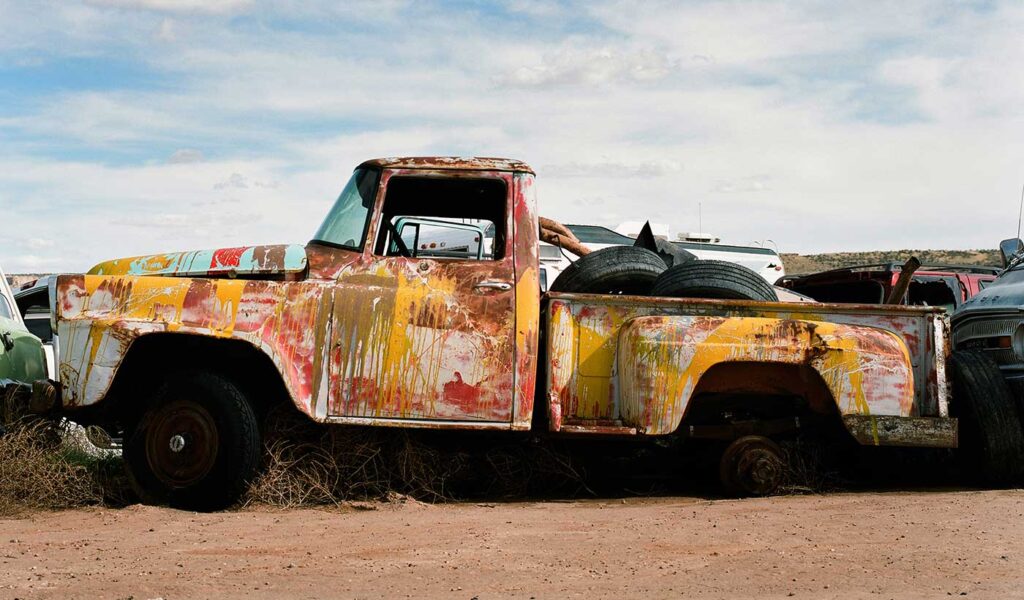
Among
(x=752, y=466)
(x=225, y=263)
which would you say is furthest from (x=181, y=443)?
(x=752, y=466)

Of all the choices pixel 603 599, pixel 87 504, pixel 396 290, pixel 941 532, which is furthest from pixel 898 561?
pixel 87 504

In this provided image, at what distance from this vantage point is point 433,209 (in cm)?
748

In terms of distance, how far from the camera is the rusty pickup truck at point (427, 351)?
646 centimetres

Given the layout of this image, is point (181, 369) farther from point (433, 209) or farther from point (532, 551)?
point (532, 551)

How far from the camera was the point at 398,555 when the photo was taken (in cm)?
516

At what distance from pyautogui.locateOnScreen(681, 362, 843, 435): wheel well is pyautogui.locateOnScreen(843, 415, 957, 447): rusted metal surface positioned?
0.62 ft

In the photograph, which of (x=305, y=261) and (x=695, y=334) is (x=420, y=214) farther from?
(x=695, y=334)

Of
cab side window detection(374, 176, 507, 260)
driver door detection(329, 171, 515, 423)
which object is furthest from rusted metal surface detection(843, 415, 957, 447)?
cab side window detection(374, 176, 507, 260)

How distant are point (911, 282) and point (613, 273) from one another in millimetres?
8238

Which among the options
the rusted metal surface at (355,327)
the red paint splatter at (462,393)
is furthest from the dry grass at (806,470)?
the red paint splatter at (462,393)

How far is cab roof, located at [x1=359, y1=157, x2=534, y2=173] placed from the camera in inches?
274

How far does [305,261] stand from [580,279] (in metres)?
1.68

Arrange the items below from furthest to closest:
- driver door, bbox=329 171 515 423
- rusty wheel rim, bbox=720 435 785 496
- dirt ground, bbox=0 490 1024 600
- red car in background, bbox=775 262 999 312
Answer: red car in background, bbox=775 262 999 312
rusty wheel rim, bbox=720 435 785 496
driver door, bbox=329 171 515 423
dirt ground, bbox=0 490 1024 600

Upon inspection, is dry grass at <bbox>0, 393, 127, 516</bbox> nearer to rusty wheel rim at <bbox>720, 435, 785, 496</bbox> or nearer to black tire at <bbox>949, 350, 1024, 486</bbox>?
rusty wheel rim at <bbox>720, 435, 785, 496</bbox>
